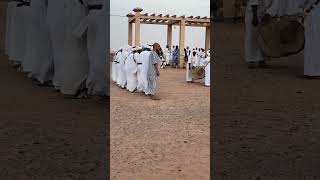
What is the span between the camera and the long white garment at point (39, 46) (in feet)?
23.3

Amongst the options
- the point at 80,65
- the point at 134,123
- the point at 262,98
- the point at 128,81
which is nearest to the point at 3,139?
the point at 134,123

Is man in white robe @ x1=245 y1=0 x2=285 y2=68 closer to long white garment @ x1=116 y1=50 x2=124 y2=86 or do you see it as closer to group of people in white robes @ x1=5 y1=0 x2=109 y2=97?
long white garment @ x1=116 y1=50 x2=124 y2=86

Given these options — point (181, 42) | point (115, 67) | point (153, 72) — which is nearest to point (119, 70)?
point (115, 67)

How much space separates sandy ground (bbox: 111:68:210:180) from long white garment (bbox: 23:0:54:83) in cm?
120

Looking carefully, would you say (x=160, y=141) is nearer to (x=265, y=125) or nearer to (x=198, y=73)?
(x=265, y=125)

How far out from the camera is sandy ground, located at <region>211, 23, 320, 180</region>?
3.01 m

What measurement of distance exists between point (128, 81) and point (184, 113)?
11.1 feet

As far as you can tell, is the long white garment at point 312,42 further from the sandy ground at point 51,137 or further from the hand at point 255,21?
the sandy ground at point 51,137

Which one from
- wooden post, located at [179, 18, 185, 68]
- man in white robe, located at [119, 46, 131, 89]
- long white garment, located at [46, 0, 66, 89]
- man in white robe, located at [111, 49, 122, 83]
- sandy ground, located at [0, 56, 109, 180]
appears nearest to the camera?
sandy ground, located at [0, 56, 109, 180]

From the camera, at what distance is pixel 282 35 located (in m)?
7.99

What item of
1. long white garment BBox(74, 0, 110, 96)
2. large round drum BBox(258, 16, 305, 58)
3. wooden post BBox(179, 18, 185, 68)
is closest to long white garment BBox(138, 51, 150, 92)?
large round drum BBox(258, 16, 305, 58)

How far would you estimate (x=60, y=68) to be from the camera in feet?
19.7

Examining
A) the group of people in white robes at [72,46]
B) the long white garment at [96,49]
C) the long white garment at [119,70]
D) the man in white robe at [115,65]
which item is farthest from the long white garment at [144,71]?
the long white garment at [96,49]

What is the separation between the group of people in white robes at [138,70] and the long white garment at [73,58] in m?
2.17
